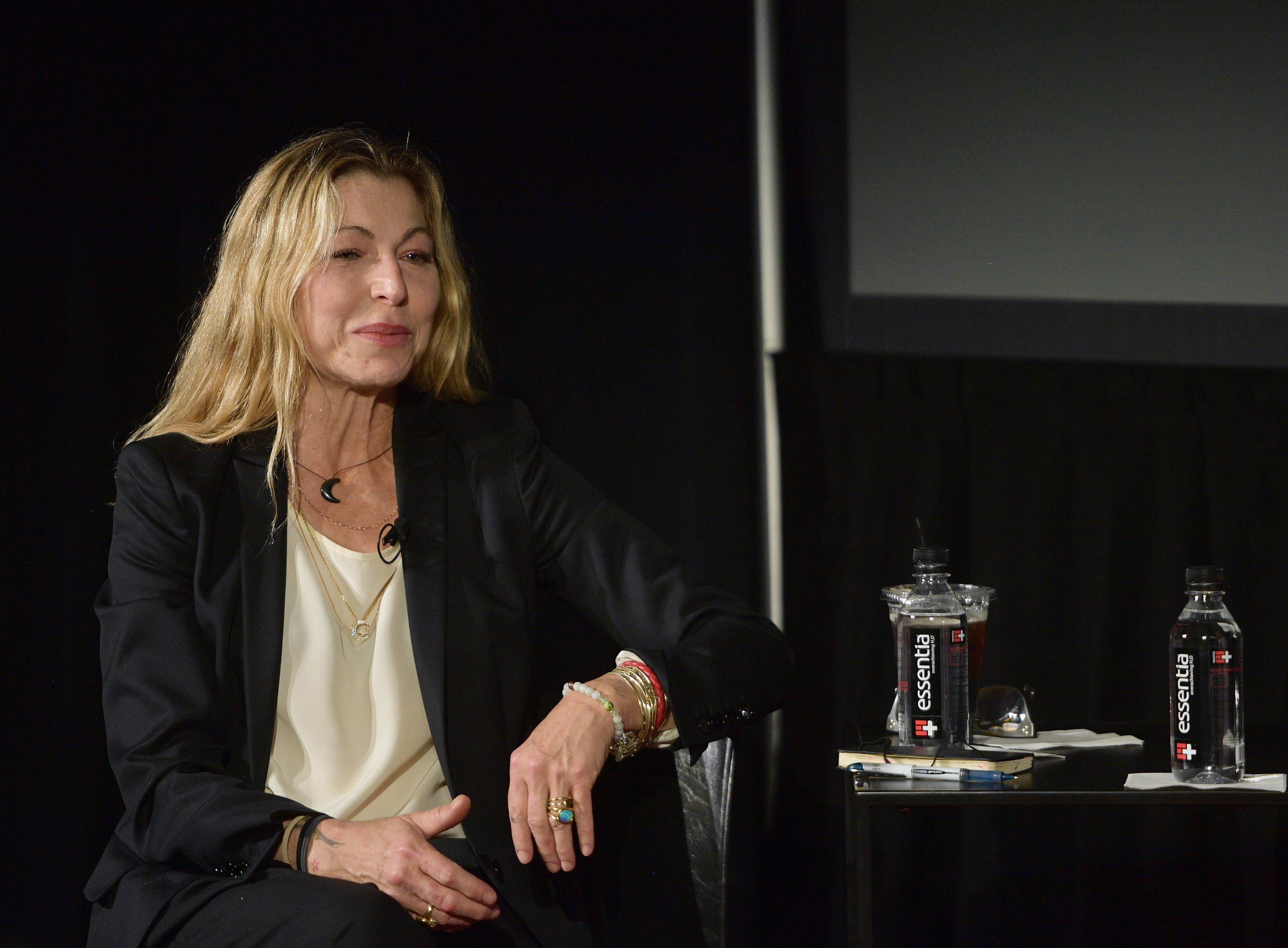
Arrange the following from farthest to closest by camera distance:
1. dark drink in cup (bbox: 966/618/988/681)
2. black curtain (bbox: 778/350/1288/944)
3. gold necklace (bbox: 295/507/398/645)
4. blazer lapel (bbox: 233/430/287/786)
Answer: black curtain (bbox: 778/350/1288/944)
dark drink in cup (bbox: 966/618/988/681)
gold necklace (bbox: 295/507/398/645)
blazer lapel (bbox: 233/430/287/786)

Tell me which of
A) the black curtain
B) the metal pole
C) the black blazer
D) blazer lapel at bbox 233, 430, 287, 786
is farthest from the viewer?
the metal pole

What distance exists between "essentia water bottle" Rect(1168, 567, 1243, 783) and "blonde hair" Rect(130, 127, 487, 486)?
1119 millimetres

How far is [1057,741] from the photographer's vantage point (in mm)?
1803

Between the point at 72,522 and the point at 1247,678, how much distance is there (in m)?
2.26

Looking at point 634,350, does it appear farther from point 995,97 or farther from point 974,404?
point 995,97

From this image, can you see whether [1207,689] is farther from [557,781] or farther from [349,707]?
[349,707]

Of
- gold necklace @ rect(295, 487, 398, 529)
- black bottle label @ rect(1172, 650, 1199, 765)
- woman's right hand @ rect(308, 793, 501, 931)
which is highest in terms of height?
gold necklace @ rect(295, 487, 398, 529)

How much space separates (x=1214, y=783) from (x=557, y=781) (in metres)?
0.77

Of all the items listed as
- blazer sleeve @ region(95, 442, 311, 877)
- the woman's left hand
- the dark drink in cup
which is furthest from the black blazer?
the dark drink in cup

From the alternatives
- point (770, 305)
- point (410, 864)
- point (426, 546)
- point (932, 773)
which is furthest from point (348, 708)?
point (770, 305)

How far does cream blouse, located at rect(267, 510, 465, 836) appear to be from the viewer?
159 cm

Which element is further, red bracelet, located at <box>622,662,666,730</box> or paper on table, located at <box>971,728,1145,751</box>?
paper on table, located at <box>971,728,1145,751</box>

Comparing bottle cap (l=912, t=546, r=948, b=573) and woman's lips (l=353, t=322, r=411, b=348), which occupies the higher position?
woman's lips (l=353, t=322, r=411, b=348)

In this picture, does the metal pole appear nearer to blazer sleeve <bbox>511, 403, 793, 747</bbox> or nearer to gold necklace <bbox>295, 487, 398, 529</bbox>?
Result: blazer sleeve <bbox>511, 403, 793, 747</bbox>
